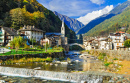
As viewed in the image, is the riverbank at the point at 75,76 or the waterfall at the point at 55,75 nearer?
the riverbank at the point at 75,76

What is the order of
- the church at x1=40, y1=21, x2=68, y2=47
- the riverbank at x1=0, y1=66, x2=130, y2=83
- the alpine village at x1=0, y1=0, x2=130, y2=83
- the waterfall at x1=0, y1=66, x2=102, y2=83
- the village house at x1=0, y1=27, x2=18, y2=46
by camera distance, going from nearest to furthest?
the riverbank at x1=0, y1=66, x2=130, y2=83 < the waterfall at x1=0, y1=66, x2=102, y2=83 < the alpine village at x1=0, y1=0, x2=130, y2=83 < the village house at x1=0, y1=27, x2=18, y2=46 < the church at x1=40, y1=21, x2=68, y2=47

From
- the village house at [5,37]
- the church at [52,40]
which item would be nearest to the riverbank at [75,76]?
the village house at [5,37]

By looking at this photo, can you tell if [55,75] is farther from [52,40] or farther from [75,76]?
[52,40]

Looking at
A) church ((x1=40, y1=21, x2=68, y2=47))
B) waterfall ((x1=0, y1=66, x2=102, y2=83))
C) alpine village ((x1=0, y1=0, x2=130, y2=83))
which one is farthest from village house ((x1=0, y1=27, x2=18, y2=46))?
waterfall ((x1=0, y1=66, x2=102, y2=83))

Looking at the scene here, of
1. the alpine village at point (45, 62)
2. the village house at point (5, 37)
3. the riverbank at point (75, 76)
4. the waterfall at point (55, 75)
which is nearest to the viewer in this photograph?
the riverbank at point (75, 76)

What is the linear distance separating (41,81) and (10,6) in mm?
104368

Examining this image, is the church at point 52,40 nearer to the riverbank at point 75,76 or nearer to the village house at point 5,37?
the village house at point 5,37

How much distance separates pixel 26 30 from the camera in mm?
81000

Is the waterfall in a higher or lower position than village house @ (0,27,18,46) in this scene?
lower

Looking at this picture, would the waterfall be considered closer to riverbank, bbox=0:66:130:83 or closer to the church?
riverbank, bbox=0:66:130:83

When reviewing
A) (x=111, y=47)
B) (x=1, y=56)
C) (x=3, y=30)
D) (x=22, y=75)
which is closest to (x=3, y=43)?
(x=3, y=30)

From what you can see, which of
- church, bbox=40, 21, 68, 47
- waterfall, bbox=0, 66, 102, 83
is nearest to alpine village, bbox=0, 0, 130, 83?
waterfall, bbox=0, 66, 102, 83

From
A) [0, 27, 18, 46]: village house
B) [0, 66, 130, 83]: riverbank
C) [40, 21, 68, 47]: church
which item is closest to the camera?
[0, 66, 130, 83]: riverbank

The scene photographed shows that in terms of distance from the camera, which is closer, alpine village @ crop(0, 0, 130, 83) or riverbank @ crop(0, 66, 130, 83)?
riverbank @ crop(0, 66, 130, 83)
